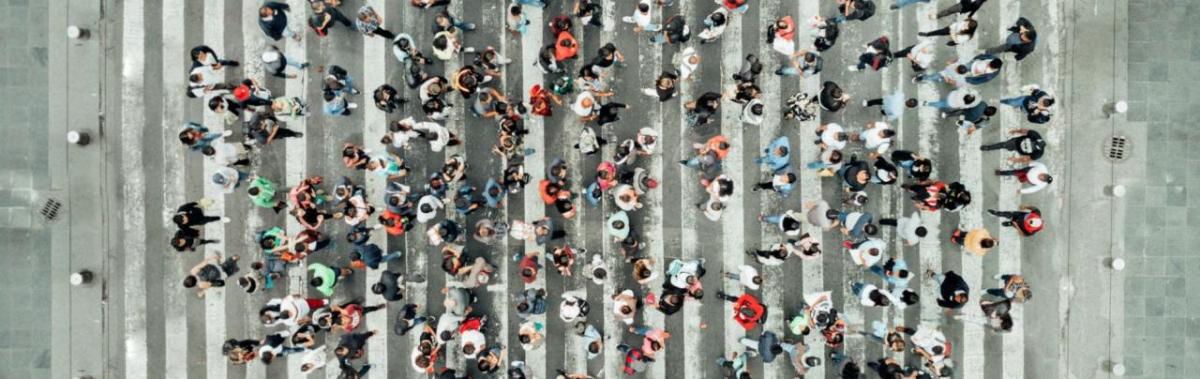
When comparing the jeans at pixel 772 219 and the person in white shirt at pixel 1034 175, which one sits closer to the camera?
the person in white shirt at pixel 1034 175

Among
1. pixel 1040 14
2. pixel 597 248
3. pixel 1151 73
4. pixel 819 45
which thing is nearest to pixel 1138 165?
pixel 1151 73

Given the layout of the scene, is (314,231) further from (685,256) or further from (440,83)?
(685,256)

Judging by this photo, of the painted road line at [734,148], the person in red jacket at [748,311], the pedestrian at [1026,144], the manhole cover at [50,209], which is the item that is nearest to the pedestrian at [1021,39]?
the pedestrian at [1026,144]

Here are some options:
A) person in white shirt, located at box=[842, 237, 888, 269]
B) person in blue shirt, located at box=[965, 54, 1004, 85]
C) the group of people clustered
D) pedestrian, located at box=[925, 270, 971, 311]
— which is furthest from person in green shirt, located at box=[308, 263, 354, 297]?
person in blue shirt, located at box=[965, 54, 1004, 85]

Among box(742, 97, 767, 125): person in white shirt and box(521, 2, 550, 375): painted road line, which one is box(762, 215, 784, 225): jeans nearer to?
box(742, 97, 767, 125): person in white shirt

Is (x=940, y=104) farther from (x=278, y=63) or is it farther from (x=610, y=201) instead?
(x=278, y=63)

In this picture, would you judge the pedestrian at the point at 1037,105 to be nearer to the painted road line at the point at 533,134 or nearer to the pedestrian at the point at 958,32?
the pedestrian at the point at 958,32

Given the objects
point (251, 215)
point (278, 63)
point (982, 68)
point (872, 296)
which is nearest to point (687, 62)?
point (982, 68)
